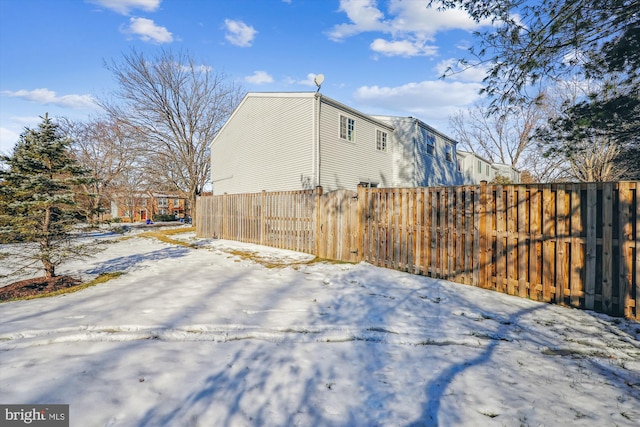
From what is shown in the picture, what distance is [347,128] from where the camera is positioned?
581 inches

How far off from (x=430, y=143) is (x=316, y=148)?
30.8ft

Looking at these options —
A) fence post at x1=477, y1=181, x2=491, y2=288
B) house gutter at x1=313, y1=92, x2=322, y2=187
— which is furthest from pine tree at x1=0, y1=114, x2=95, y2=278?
house gutter at x1=313, y1=92, x2=322, y2=187

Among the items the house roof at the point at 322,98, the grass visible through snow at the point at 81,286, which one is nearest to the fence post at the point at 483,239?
the grass visible through snow at the point at 81,286

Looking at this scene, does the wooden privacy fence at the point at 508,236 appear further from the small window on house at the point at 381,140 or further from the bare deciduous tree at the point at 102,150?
the bare deciduous tree at the point at 102,150

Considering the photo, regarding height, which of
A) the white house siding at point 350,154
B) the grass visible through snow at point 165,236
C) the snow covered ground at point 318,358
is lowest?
the snow covered ground at point 318,358

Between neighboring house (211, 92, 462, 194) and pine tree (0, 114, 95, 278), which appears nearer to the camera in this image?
pine tree (0, 114, 95, 278)

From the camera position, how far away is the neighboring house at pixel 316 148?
13.4 m

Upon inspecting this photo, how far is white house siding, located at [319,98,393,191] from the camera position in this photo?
13.5 metres

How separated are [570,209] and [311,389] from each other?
4388 millimetres

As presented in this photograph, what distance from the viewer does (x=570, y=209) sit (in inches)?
169

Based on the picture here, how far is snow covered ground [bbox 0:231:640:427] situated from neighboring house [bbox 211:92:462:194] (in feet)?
30.7

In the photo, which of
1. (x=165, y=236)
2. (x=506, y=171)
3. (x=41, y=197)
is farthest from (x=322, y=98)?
(x=506, y=171)

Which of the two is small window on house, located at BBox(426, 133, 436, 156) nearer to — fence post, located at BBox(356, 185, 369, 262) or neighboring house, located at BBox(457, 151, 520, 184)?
neighboring house, located at BBox(457, 151, 520, 184)

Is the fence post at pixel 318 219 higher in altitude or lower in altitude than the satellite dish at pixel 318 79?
lower
